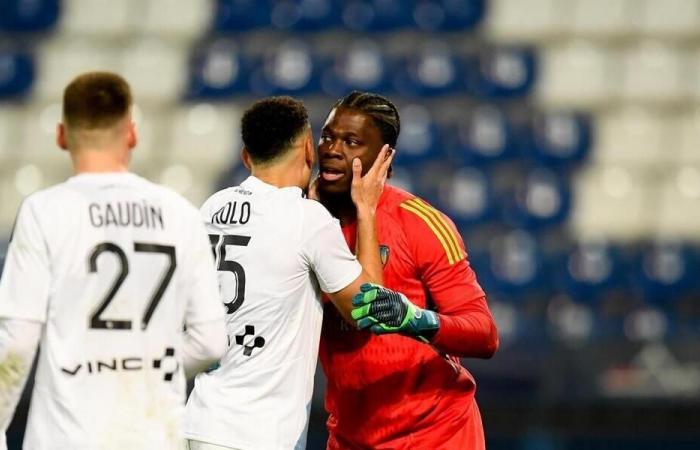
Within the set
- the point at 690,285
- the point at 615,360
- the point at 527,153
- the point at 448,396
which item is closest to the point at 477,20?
the point at 527,153

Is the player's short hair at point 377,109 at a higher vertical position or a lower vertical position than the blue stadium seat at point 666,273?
higher

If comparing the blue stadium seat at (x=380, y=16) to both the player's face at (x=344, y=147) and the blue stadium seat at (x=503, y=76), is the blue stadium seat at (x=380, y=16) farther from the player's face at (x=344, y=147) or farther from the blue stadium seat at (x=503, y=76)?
the player's face at (x=344, y=147)

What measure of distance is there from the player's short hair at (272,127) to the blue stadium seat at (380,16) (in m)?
8.43

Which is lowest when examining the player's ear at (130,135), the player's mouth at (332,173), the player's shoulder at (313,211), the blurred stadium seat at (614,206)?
the blurred stadium seat at (614,206)

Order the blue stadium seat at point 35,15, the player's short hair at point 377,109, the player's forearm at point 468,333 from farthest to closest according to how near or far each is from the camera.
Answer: the blue stadium seat at point 35,15 → the player's short hair at point 377,109 → the player's forearm at point 468,333

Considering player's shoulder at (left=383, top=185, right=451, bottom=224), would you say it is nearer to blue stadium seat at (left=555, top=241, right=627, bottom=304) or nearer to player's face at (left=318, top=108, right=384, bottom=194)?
player's face at (left=318, top=108, right=384, bottom=194)

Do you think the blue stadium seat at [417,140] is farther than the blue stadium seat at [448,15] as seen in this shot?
No

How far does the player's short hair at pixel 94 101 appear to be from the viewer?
3707mm

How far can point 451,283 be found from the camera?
183 inches

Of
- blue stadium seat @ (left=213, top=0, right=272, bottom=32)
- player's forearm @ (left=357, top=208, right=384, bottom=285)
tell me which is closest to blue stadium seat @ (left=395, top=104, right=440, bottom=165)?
blue stadium seat @ (left=213, top=0, right=272, bottom=32)

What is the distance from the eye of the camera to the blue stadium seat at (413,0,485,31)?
41.7 feet

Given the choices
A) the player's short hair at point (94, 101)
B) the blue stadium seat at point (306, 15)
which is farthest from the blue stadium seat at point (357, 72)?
the player's short hair at point (94, 101)

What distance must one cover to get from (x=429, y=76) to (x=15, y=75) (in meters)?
4.07

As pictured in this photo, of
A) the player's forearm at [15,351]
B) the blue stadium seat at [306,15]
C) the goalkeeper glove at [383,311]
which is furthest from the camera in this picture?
the blue stadium seat at [306,15]
